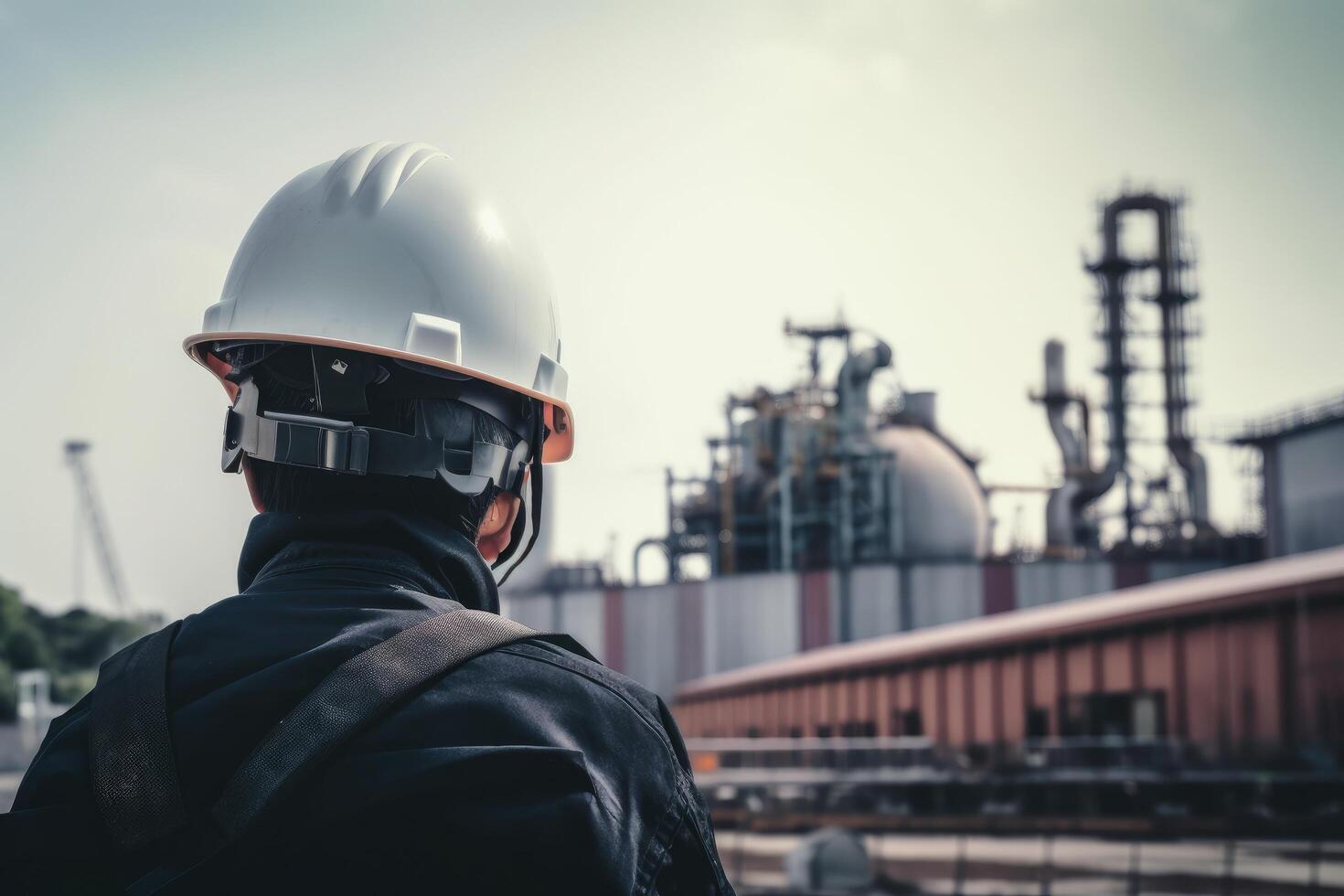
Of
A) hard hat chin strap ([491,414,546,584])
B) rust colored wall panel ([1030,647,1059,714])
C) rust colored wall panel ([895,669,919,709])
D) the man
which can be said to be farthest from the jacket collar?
rust colored wall panel ([895,669,919,709])

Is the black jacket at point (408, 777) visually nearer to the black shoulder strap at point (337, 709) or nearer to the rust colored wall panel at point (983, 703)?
the black shoulder strap at point (337, 709)

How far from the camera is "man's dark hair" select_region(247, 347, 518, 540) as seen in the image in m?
2.04

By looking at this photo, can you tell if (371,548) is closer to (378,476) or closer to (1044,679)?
(378,476)

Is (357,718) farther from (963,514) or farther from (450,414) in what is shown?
(963,514)

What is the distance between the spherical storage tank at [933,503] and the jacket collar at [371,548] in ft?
155

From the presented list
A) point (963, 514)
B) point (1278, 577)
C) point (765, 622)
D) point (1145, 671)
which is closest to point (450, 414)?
point (1278, 577)

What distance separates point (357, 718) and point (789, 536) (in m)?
47.2

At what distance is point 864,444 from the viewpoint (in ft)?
159

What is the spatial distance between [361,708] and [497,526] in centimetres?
66

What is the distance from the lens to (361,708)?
1.63m

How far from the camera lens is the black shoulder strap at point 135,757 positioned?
1.65m

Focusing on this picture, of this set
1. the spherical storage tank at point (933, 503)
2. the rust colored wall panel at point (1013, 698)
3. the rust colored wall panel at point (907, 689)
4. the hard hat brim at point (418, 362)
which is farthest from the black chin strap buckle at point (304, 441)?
the spherical storage tank at point (933, 503)

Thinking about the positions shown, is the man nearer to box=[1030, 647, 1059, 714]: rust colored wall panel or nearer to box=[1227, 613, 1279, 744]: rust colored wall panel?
box=[1227, 613, 1279, 744]: rust colored wall panel

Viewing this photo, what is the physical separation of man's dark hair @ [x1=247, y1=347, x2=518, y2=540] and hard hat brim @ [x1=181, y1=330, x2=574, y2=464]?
3 cm
